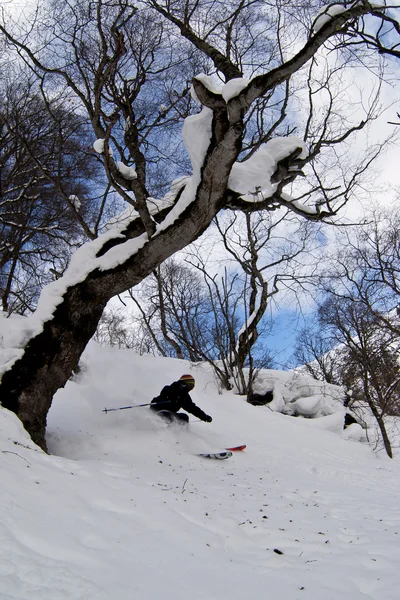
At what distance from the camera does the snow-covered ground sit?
1.47 meters

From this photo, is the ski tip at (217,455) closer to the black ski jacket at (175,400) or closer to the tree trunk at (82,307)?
the black ski jacket at (175,400)

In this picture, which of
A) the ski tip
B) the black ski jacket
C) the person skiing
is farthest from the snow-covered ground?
Result: the black ski jacket

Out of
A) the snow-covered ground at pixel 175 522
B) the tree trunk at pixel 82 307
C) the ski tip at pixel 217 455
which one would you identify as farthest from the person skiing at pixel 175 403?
the tree trunk at pixel 82 307

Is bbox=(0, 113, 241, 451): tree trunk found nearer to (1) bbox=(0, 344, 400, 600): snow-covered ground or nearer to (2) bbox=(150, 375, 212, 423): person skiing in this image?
(1) bbox=(0, 344, 400, 600): snow-covered ground

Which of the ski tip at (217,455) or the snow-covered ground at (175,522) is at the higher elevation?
the ski tip at (217,455)

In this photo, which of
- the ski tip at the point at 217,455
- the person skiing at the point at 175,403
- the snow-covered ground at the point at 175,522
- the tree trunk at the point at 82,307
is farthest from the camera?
the person skiing at the point at 175,403

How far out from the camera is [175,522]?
2.27 m

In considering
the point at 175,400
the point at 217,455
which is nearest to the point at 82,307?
the point at 175,400

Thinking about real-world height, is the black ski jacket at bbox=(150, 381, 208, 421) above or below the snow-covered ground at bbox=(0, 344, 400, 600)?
above

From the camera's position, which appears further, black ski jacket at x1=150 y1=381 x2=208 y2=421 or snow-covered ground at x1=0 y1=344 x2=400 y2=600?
black ski jacket at x1=150 y1=381 x2=208 y2=421

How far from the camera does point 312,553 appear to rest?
6.93ft

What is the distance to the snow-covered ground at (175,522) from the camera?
1.47 metres

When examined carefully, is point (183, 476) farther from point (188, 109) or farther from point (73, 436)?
point (188, 109)

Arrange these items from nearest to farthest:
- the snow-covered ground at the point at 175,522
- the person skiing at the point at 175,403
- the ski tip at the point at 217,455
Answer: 1. the snow-covered ground at the point at 175,522
2. the ski tip at the point at 217,455
3. the person skiing at the point at 175,403
